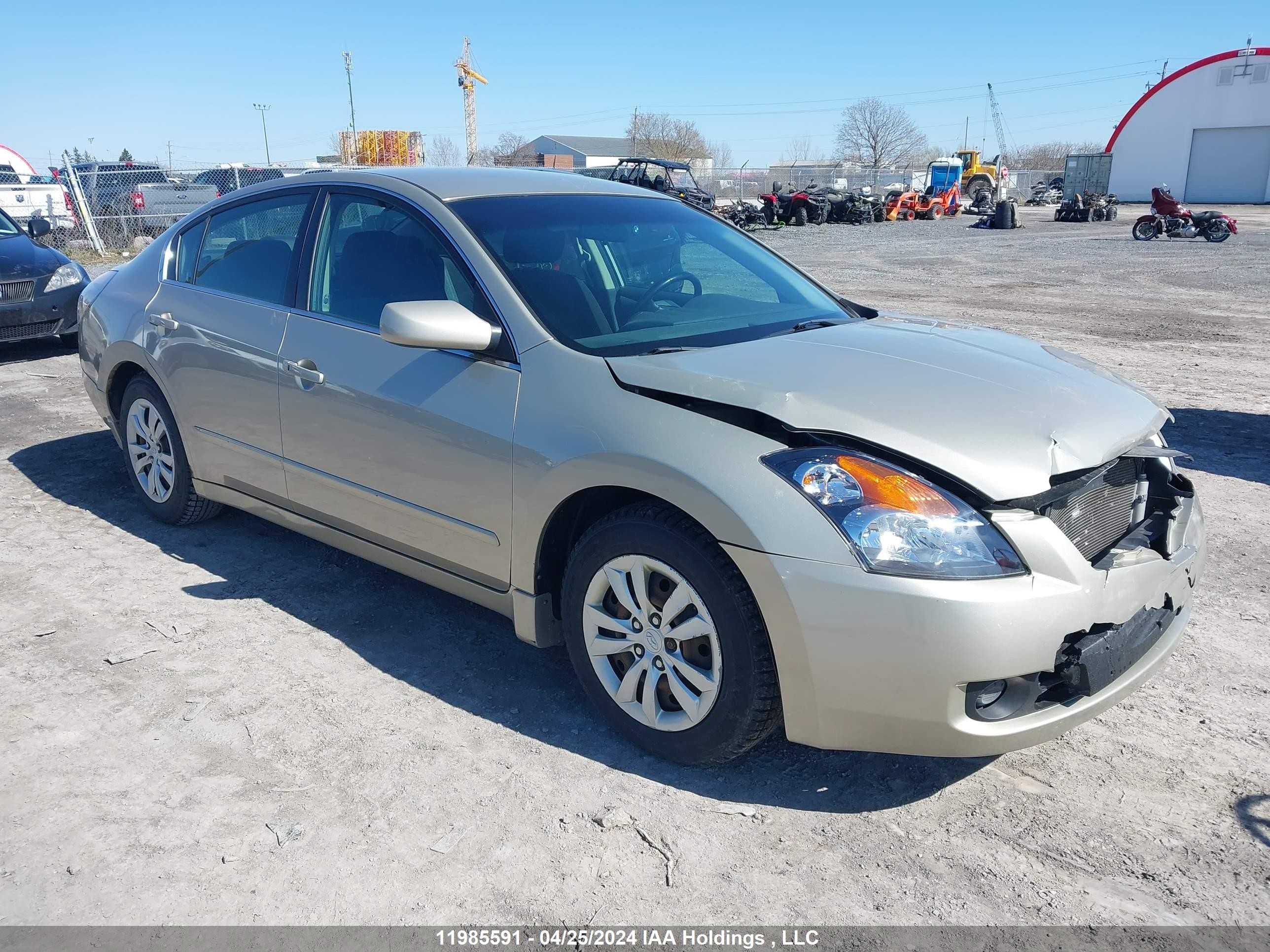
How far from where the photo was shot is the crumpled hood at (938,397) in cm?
254

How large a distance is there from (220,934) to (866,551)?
5.78 feet

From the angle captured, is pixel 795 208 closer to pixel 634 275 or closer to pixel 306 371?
pixel 634 275

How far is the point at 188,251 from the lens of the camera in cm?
465

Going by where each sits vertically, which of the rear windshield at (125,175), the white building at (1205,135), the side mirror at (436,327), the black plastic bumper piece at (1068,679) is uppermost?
the white building at (1205,135)

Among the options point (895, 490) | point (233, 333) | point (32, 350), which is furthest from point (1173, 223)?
point (895, 490)

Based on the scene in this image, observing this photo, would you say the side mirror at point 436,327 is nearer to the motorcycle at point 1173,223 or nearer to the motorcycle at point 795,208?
the motorcycle at point 1173,223

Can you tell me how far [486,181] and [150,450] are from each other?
7.52 ft

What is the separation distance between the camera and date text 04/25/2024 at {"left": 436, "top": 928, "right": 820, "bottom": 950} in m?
2.24

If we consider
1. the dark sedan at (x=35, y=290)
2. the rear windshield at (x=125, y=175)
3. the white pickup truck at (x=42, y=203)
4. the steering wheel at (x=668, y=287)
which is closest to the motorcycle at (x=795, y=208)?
the rear windshield at (x=125, y=175)

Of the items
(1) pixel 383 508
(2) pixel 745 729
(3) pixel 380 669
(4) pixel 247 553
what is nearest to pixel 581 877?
(2) pixel 745 729

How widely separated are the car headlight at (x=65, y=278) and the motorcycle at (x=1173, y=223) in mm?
26655

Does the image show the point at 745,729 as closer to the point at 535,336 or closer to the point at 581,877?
the point at 581,877

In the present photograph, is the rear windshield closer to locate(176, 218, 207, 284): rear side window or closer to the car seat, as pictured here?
locate(176, 218, 207, 284): rear side window

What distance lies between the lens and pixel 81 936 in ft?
7.42
